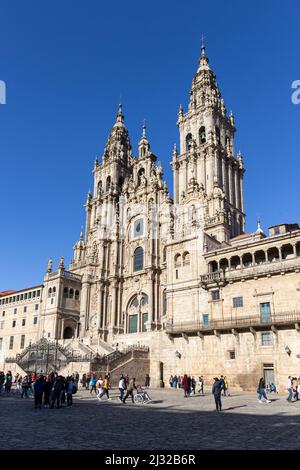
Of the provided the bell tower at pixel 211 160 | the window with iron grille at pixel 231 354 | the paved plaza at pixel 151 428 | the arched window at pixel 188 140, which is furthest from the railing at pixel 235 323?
the arched window at pixel 188 140

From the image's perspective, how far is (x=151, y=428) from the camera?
13438 mm

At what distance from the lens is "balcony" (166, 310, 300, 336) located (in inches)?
1251

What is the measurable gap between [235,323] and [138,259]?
27.8m

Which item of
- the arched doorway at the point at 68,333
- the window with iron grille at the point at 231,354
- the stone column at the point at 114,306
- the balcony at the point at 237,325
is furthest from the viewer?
the arched doorway at the point at 68,333

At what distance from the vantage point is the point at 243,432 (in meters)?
12.5

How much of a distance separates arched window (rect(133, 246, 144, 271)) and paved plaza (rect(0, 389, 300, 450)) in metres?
39.8

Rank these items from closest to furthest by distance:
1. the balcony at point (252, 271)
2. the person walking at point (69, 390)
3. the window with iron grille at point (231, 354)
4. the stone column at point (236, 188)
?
1. the person walking at point (69, 390)
2. the balcony at point (252, 271)
3. the window with iron grille at point (231, 354)
4. the stone column at point (236, 188)

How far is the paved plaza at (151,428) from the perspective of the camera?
10.5 meters

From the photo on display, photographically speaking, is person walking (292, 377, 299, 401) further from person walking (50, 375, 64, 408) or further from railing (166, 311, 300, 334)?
person walking (50, 375, 64, 408)

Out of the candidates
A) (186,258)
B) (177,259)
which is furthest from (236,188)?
(186,258)

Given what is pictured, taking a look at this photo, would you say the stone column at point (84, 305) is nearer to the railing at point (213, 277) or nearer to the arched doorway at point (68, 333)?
the arched doorway at point (68, 333)

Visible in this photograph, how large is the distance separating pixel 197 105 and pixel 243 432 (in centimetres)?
5678

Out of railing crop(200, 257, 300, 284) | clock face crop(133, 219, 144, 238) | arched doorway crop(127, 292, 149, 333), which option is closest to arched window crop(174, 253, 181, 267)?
railing crop(200, 257, 300, 284)

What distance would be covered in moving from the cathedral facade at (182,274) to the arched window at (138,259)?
23 cm
